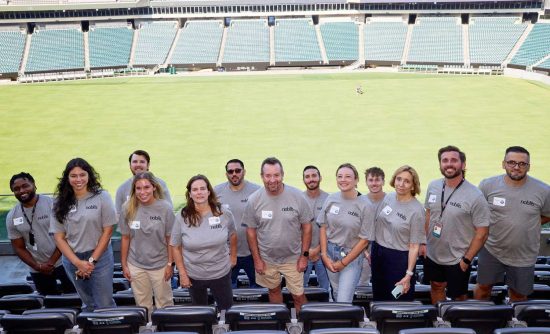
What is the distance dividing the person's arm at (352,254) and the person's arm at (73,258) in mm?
2706

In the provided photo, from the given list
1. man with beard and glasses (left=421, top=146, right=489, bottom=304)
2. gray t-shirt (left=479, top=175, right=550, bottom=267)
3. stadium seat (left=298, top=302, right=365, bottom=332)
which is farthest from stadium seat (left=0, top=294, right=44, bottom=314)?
gray t-shirt (left=479, top=175, right=550, bottom=267)

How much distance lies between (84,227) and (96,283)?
647mm

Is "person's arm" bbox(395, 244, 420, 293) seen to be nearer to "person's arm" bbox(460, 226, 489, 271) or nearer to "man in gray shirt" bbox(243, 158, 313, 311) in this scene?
"person's arm" bbox(460, 226, 489, 271)

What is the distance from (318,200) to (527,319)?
316cm

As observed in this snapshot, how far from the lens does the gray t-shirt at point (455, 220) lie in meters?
5.44

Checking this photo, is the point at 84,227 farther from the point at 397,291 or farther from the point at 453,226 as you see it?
the point at 453,226

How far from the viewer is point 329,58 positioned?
190 ft

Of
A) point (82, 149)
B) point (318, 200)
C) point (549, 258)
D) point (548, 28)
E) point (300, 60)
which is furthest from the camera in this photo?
point (300, 60)

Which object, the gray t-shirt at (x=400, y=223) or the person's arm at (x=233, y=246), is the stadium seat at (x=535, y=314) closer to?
the gray t-shirt at (x=400, y=223)

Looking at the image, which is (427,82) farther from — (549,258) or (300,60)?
(549,258)

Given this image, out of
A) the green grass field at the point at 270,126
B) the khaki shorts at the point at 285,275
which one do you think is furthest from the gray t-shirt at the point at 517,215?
the green grass field at the point at 270,126

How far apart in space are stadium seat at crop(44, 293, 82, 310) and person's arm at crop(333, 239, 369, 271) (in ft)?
9.19

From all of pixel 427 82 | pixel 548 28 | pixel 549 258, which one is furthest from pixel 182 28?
pixel 549 258

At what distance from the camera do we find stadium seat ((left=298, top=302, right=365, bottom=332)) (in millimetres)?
4039
